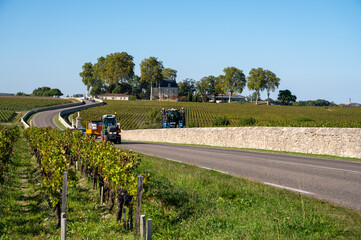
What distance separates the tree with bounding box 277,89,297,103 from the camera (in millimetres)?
162500

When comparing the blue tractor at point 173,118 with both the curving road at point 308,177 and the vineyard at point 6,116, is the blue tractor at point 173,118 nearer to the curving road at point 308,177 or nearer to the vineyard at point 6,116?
the curving road at point 308,177

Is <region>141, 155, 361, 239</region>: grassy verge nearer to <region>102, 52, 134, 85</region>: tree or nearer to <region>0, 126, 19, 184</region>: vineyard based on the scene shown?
<region>0, 126, 19, 184</region>: vineyard

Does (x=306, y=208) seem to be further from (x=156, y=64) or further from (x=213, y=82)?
(x=213, y=82)

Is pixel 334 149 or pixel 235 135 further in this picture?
pixel 235 135

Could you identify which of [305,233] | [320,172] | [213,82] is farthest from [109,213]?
[213,82]

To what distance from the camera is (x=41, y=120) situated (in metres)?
75.3

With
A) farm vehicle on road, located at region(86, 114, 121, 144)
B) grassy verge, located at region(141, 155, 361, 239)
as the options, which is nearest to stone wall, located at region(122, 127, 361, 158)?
farm vehicle on road, located at region(86, 114, 121, 144)

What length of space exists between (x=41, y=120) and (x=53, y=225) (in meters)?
71.4

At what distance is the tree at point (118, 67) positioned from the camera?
462 feet

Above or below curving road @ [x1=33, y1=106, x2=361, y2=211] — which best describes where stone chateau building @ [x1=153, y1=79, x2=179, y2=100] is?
above

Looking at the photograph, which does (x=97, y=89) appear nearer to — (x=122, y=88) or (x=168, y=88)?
(x=122, y=88)

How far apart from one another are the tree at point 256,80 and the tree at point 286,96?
96.8 feet

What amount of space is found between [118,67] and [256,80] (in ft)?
170

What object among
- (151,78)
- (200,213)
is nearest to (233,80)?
(151,78)
